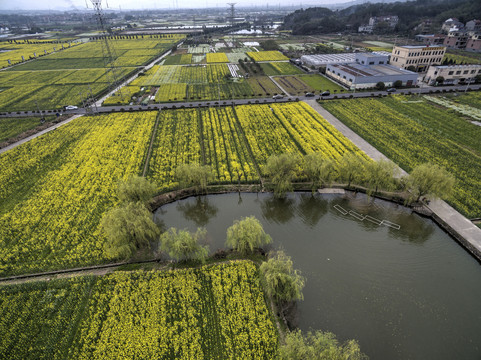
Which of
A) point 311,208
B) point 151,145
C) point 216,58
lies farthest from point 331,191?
point 216,58

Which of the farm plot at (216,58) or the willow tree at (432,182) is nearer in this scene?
the willow tree at (432,182)

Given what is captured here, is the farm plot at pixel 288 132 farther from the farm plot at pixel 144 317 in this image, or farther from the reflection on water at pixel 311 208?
the farm plot at pixel 144 317

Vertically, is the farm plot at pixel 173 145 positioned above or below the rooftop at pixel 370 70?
below

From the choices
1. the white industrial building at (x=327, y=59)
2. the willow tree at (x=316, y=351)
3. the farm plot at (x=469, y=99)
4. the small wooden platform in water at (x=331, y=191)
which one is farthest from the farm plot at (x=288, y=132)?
the white industrial building at (x=327, y=59)

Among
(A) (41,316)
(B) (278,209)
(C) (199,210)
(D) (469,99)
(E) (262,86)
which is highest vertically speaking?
(E) (262,86)

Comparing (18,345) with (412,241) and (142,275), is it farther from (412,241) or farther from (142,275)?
(412,241)

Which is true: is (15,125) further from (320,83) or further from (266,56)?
(266,56)

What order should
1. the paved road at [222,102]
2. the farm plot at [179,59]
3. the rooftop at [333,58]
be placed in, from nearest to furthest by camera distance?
the paved road at [222,102]
the rooftop at [333,58]
the farm plot at [179,59]

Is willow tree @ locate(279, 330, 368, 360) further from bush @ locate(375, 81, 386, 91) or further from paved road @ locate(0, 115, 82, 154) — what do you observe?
Result: bush @ locate(375, 81, 386, 91)

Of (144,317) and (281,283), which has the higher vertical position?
(281,283)
